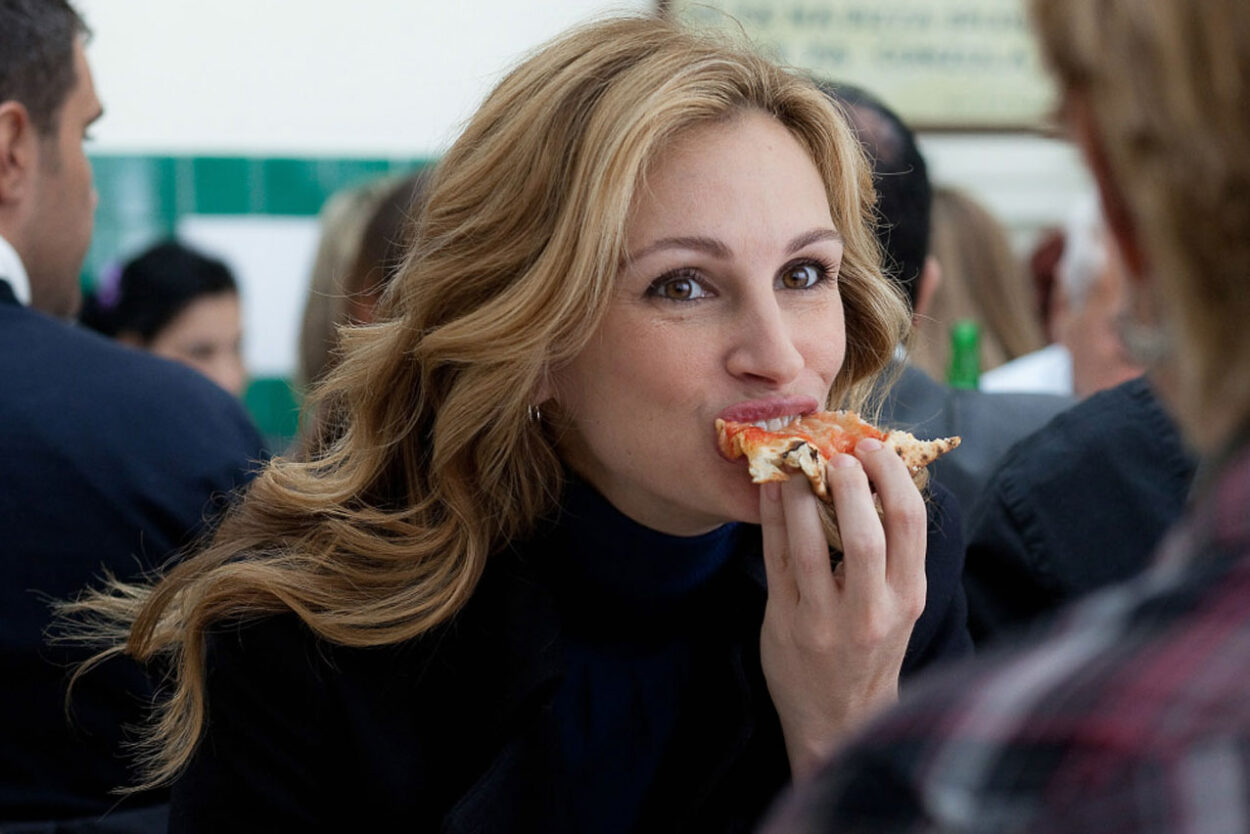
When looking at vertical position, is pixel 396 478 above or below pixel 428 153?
above

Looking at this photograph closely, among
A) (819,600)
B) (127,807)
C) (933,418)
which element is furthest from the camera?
(933,418)

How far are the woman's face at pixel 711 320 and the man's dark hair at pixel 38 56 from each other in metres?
1.86

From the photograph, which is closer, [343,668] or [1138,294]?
[1138,294]

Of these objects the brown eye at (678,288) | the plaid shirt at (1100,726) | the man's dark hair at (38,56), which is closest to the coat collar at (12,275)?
the man's dark hair at (38,56)

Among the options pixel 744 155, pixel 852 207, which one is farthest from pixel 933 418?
pixel 744 155

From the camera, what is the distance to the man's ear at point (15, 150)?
11.4ft

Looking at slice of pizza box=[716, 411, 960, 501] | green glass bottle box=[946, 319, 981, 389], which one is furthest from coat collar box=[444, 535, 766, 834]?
green glass bottle box=[946, 319, 981, 389]

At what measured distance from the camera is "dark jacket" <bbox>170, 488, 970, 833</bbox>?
90.4 inches

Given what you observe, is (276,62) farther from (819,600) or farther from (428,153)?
(819,600)

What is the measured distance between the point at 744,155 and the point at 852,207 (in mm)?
293

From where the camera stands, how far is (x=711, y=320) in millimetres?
2258

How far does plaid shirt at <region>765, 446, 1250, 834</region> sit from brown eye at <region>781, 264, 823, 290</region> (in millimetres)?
1421

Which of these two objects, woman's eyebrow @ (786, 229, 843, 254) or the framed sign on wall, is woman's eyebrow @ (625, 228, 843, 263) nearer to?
woman's eyebrow @ (786, 229, 843, 254)

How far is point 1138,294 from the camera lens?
103cm
